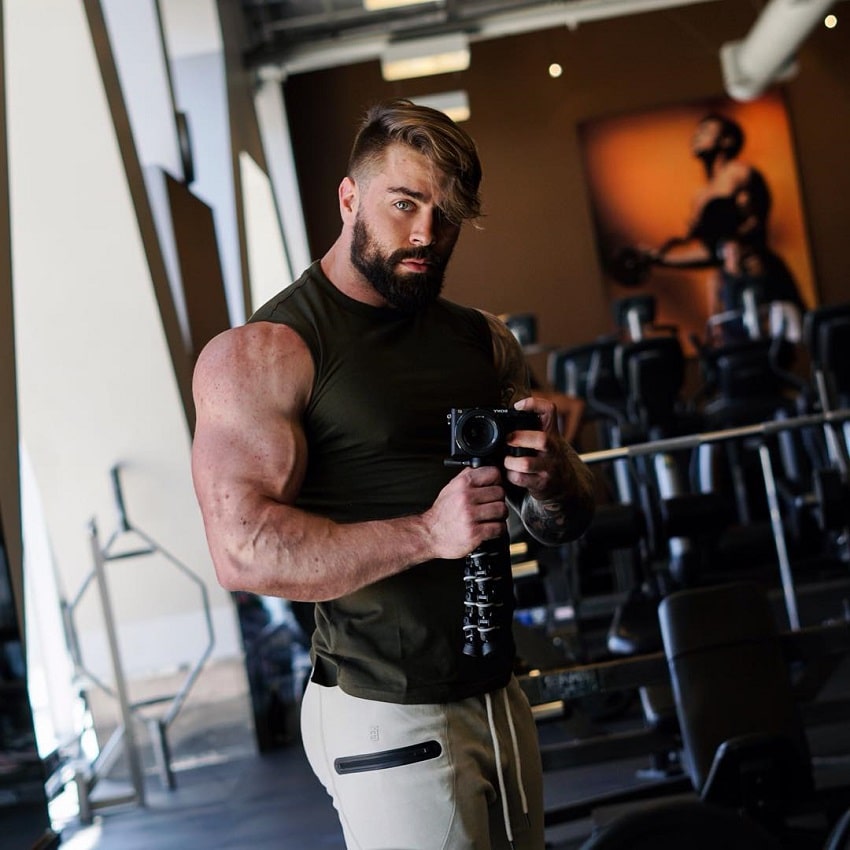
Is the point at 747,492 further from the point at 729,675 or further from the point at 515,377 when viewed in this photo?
the point at 515,377

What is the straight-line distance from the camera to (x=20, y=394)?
4.60 metres

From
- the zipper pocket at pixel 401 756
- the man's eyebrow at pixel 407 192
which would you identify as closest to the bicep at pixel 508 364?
the man's eyebrow at pixel 407 192

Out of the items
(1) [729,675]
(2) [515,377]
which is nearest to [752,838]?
(2) [515,377]

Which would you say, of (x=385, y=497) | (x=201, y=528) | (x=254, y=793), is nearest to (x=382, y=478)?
(x=385, y=497)

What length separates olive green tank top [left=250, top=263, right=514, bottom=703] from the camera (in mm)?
1506

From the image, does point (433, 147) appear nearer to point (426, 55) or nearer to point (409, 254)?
point (409, 254)

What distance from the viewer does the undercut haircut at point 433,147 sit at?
1568 mm

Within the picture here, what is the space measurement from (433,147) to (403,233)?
0.39 feet

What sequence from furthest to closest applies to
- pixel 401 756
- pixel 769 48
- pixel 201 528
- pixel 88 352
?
pixel 769 48, pixel 201 528, pixel 88 352, pixel 401 756

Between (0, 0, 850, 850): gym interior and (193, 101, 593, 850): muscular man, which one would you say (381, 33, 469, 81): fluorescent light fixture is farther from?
(193, 101, 593, 850): muscular man

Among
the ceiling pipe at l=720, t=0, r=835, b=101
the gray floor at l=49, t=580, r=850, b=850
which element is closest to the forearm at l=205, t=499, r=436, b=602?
the gray floor at l=49, t=580, r=850, b=850

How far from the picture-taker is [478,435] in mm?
1454

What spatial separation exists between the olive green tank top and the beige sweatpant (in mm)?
30

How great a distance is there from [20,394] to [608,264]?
21.7 feet
